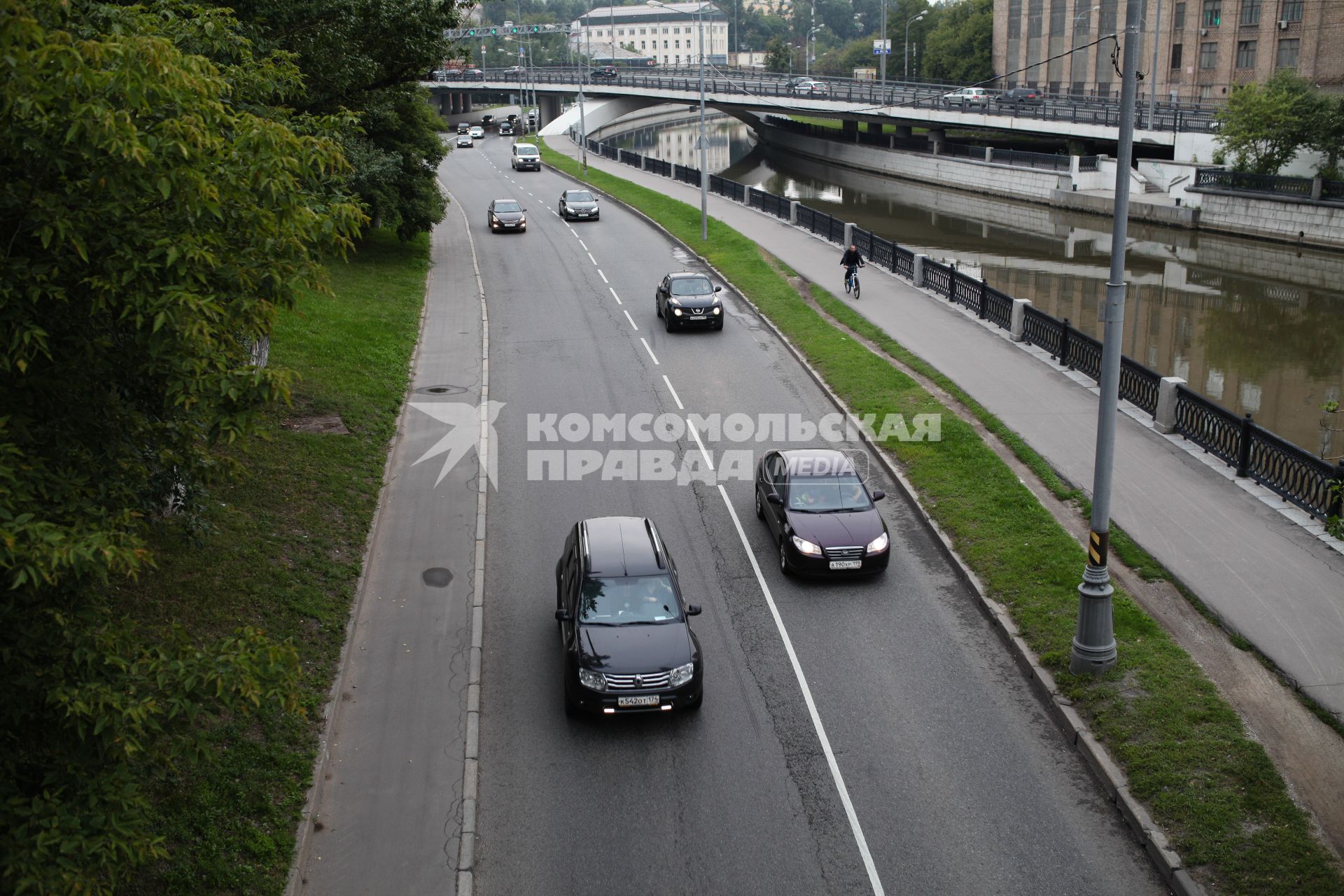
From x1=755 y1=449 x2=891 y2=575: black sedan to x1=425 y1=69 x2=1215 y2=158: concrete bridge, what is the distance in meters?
47.3

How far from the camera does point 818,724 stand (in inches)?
472

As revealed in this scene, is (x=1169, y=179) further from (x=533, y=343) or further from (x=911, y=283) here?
(x=533, y=343)

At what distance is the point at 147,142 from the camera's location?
7441 mm

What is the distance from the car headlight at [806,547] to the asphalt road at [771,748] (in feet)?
1.76

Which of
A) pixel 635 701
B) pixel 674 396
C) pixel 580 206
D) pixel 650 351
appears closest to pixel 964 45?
pixel 580 206

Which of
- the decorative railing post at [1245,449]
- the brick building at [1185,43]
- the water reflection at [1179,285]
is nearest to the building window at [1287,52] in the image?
the brick building at [1185,43]

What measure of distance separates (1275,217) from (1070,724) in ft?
139

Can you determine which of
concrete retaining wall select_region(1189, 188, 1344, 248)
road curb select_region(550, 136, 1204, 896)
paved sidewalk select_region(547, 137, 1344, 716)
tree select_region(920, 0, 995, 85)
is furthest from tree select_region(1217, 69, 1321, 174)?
tree select_region(920, 0, 995, 85)

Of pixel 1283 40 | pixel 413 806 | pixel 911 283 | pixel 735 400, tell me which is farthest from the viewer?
pixel 1283 40

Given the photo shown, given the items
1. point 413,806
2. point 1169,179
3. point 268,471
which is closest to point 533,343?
point 268,471

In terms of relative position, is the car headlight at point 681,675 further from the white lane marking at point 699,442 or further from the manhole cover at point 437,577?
the white lane marking at point 699,442

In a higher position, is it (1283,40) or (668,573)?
(1283,40)

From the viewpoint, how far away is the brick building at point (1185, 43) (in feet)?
215

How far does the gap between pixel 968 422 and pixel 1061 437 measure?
64.7 inches
